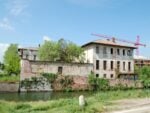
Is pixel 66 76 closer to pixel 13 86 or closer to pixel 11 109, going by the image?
pixel 13 86

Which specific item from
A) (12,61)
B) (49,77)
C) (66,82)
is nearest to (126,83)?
(66,82)

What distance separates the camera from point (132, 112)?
14102 mm

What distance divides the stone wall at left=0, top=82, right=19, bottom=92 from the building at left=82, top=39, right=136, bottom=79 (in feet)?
60.7

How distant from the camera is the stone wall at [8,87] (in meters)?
42.7

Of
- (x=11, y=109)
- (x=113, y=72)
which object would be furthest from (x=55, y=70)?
(x=11, y=109)

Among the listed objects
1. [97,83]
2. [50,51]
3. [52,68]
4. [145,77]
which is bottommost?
[97,83]

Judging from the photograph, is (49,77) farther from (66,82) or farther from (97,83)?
(97,83)

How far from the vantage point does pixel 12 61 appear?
2576 inches

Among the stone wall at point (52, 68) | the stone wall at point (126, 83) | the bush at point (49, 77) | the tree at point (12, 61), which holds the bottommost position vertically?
the stone wall at point (126, 83)

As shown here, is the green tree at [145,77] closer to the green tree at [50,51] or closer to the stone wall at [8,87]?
the green tree at [50,51]

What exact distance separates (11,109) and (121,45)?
4966 centimetres

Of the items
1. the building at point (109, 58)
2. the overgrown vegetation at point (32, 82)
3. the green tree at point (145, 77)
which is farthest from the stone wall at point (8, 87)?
the green tree at point (145, 77)

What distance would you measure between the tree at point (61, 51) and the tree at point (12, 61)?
835 cm

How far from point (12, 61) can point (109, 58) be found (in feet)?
71.1
